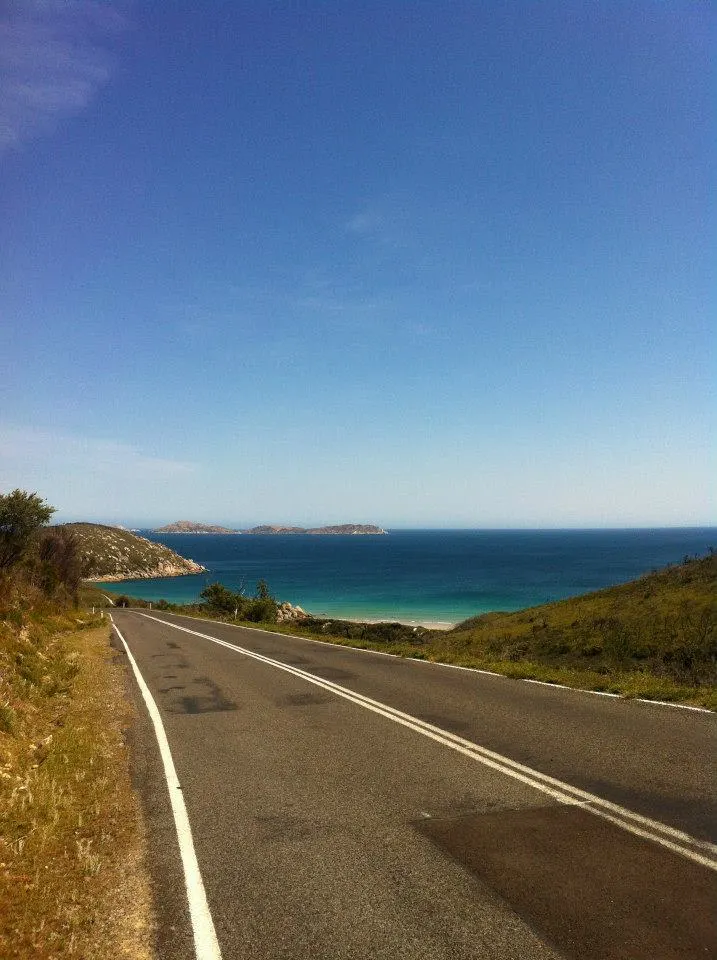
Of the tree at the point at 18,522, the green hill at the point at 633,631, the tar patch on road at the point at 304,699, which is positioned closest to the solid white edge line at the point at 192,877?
the tar patch on road at the point at 304,699

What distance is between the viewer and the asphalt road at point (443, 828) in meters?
4.02

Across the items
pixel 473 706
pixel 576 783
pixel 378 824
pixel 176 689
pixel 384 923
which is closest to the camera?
pixel 384 923

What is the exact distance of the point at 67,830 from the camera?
5922 millimetres

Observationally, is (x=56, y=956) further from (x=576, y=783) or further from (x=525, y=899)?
(x=576, y=783)

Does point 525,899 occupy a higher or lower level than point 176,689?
higher

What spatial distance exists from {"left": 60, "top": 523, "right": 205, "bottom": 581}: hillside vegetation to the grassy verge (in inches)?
5544

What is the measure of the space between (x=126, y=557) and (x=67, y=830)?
166 meters

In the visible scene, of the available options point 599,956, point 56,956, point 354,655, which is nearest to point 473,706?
point 599,956

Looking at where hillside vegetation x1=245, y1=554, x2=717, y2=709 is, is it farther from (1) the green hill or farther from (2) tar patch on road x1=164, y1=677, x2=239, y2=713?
(2) tar patch on road x1=164, y1=677, x2=239, y2=713

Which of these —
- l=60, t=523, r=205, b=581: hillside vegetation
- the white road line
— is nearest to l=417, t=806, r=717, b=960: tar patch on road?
the white road line

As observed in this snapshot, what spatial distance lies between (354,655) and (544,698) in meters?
9.51

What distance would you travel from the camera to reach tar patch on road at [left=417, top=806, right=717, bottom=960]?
12.6 ft

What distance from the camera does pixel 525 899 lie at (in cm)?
438

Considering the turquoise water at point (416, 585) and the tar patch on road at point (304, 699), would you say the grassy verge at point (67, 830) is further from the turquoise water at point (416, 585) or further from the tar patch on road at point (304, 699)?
the turquoise water at point (416, 585)
